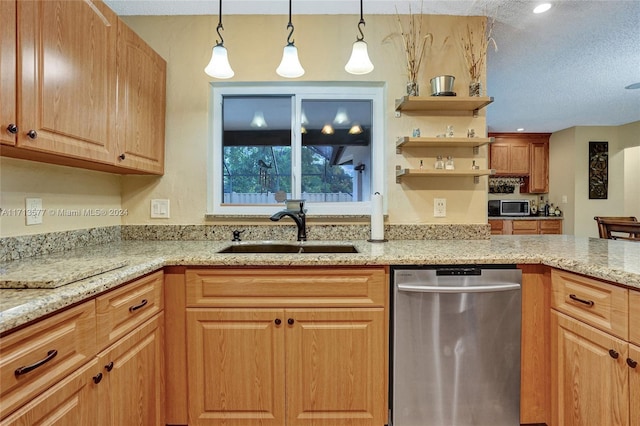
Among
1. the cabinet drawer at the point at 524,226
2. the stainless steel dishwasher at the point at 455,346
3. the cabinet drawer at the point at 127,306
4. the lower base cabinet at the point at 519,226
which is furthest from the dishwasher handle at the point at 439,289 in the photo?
the cabinet drawer at the point at 524,226

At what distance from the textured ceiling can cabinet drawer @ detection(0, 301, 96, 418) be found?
6.03ft

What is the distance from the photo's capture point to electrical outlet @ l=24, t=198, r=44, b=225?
55.0 inches

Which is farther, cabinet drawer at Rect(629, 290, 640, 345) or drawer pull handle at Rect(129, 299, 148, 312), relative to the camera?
drawer pull handle at Rect(129, 299, 148, 312)

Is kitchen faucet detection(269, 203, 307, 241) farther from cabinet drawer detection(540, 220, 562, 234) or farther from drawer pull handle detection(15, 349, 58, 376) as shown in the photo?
cabinet drawer detection(540, 220, 562, 234)

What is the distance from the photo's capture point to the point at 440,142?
1.88 meters

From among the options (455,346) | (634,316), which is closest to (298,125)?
(455,346)

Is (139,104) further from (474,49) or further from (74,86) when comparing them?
(474,49)

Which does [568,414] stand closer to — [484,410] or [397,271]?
[484,410]

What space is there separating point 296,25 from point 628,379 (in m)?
2.28

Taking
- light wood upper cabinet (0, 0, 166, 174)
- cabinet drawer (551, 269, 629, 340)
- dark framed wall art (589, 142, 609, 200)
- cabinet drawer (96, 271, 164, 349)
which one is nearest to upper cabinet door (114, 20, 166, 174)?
light wood upper cabinet (0, 0, 166, 174)

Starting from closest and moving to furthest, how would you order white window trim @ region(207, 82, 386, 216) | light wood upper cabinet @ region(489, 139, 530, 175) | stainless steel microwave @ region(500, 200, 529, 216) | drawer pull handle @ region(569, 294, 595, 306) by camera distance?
drawer pull handle @ region(569, 294, 595, 306)
white window trim @ region(207, 82, 386, 216)
stainless steel microwave @ region(500, 200, 529, 216)
light wood upper cabinet @ region(489, 139, 530, 175)

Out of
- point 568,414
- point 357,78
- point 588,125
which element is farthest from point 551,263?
point 588,125

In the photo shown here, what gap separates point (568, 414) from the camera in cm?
131

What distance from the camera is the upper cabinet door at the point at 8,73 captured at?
38.4 inches
